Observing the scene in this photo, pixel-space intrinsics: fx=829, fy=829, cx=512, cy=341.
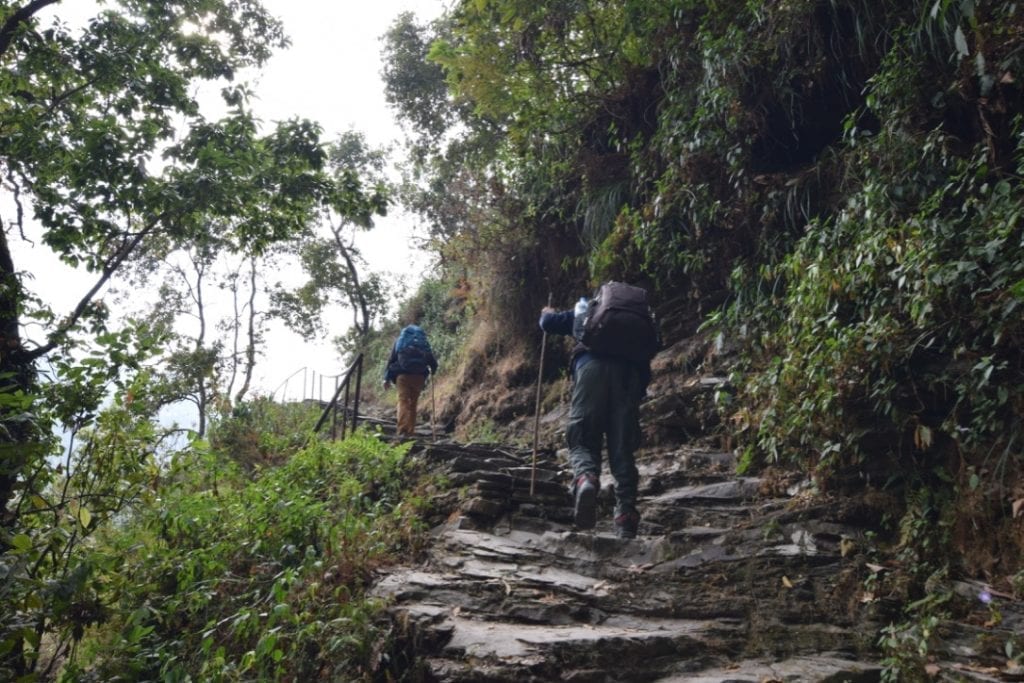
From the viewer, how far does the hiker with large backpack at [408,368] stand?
35.5 ft

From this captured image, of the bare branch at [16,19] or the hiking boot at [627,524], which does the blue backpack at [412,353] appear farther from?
the bare branch at [16,19]

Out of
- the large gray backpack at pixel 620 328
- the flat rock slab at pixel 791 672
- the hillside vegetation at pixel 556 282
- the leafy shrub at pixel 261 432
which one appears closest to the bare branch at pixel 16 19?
the hillside vegetation at pixel 556 282

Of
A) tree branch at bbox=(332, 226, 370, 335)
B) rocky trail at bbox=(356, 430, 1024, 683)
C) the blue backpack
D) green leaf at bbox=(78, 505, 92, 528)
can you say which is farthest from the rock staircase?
tree branch at bbox=(332, 226, 370, 335)

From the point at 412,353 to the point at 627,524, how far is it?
5243 millimetres

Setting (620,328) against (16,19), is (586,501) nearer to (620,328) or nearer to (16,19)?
(620,328)

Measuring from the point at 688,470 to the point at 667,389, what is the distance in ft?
Answer: 5.93

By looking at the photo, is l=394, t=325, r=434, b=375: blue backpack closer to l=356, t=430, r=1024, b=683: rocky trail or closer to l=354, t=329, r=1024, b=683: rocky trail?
l=354, t=329, r=1024, b=683: rocky trail

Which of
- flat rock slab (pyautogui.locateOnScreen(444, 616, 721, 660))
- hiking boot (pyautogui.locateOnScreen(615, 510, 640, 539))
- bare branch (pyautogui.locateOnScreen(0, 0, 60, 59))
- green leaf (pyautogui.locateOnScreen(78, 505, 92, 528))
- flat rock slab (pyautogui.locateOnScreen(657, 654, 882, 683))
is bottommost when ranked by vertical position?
flat rock slab (pyautogui.locateOnScreen(657, 654, 882, 683))

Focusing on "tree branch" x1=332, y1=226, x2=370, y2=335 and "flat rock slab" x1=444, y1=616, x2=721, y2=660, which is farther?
"tree branch" x1=332, y1=226, x2=370, y2=335

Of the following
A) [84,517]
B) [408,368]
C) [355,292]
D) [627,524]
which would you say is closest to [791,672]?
[627,524]

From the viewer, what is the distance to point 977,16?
18.8 feet

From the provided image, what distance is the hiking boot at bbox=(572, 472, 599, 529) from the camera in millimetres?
6273

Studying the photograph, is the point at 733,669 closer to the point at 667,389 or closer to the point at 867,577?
the point at 867,577

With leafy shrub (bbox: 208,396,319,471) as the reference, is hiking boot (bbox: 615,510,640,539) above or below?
below
